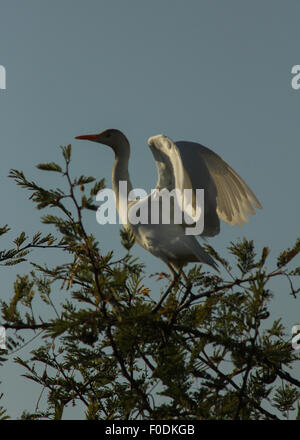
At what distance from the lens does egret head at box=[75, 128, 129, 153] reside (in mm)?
4918

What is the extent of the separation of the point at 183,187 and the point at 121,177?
43.4 inches

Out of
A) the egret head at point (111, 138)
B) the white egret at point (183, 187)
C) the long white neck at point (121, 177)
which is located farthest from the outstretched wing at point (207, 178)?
the egret head at point (111, 138)

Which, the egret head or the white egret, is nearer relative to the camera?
the white egret

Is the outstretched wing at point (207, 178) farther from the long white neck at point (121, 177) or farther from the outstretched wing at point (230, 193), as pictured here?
the long white neck at point (121, 177)

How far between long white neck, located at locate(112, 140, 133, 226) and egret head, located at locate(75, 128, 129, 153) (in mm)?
17

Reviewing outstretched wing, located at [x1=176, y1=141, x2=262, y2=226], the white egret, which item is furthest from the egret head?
outstretched wing, located at [x1=176, y1=141, x2=262, y2=226]

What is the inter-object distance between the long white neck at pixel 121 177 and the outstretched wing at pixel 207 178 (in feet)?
1.81

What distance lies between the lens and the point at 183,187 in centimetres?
380

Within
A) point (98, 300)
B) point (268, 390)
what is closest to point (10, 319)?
point (98, 300)

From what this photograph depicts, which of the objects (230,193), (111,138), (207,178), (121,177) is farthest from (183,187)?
(111,138)

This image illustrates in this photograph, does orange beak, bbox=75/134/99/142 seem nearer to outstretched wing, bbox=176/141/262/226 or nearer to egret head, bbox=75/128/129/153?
egret head, bbox=75/128/129/153

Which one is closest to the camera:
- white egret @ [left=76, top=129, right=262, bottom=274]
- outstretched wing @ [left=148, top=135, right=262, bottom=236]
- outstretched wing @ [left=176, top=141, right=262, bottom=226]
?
outstretched wing @ [left=148, top=135, right=262, bottom=236]

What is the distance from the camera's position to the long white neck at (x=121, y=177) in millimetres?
4601
